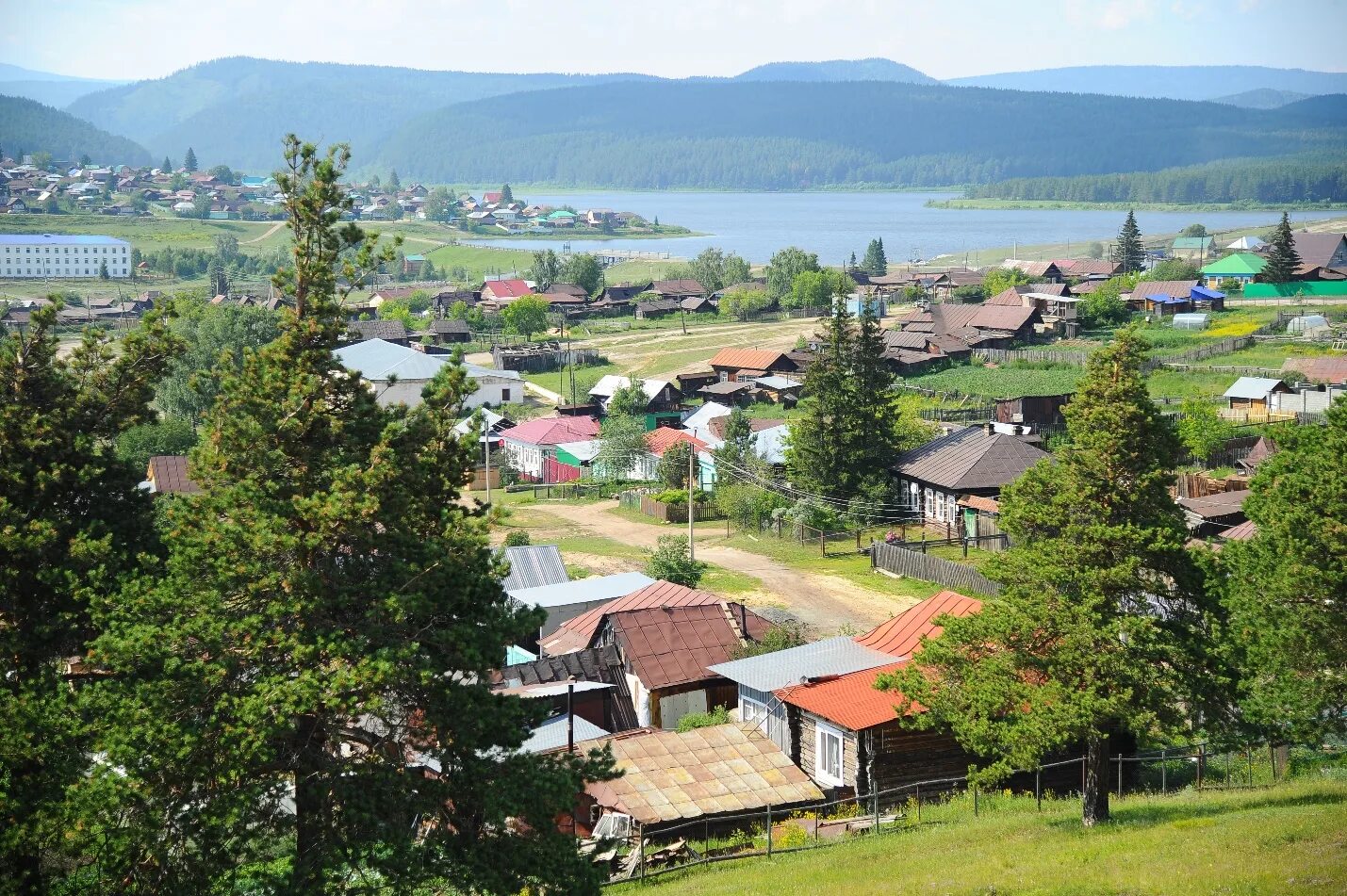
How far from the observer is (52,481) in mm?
11719

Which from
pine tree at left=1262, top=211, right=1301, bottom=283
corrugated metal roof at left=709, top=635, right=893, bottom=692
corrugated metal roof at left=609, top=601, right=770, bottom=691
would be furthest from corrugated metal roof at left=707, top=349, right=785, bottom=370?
corrugated metal roof at left=709, top=635, right=893, bottom=692

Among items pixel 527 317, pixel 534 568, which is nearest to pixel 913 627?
pixel 534 568

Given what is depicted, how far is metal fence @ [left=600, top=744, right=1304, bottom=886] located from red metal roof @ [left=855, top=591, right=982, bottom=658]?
3177 mm

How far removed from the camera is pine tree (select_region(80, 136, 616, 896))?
10.2 m

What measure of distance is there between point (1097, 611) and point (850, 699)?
5.30 meters

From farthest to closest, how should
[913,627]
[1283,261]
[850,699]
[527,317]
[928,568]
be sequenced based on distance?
[1283,261] < [527,317] < [928,568] < [913,627] < [850,699]

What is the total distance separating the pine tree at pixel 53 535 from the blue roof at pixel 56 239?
122m

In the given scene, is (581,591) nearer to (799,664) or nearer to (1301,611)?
(799,664)

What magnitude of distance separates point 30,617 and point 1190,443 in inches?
1536

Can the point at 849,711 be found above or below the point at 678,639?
above

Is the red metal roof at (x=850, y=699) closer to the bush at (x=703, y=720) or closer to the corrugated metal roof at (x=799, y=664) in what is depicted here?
the corrugated metal roof at (x=799, y=664)

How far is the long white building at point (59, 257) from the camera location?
393 ft

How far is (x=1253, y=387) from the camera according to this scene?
50594mm

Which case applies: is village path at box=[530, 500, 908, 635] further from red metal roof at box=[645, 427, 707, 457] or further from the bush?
the bush
